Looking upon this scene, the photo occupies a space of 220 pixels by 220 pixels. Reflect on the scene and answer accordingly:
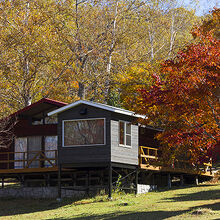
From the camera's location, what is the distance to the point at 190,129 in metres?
22.5

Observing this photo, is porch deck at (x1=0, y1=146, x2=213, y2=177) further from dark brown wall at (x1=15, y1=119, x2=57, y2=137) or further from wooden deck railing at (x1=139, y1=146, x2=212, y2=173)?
dark brown wall at (x1=15, y1=119, x2=57, y2=137)

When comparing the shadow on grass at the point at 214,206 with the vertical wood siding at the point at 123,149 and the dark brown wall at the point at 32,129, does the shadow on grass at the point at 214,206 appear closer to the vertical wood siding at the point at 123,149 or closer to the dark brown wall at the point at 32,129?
the vertical wood siding at the point at 123,149

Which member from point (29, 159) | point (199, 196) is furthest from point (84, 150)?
point (199, 196)

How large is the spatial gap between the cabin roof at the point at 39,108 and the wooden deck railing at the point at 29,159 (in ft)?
9.25

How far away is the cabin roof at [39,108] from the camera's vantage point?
33031 mm

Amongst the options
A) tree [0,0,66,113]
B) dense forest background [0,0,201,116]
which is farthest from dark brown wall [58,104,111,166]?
tree [0,0,66,113]

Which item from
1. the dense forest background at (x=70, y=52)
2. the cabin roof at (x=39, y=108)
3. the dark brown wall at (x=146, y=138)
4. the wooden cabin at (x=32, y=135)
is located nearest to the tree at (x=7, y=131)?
the wooden cabin at (x=32, y=135)

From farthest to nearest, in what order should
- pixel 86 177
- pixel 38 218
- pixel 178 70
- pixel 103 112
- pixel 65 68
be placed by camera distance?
pixel 65 68
pixel 86 177
pixel 103 112
pixel 38 218
pixel 178 70

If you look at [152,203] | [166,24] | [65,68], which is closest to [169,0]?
[166,24]

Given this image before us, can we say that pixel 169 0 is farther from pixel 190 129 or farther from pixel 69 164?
pixel 190 129

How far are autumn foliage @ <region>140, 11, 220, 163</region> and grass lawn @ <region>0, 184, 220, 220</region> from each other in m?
3.07

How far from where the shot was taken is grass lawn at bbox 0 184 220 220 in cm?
2162

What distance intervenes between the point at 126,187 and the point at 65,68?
15.9 meters

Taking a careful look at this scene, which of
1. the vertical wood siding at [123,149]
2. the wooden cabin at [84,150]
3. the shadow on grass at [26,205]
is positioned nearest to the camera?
the shadow on grass at [26,205]
